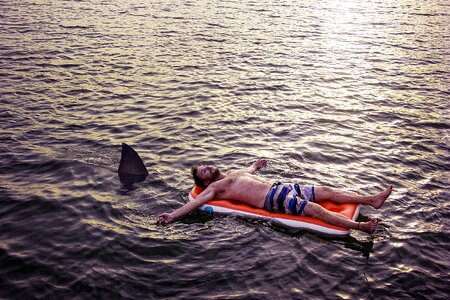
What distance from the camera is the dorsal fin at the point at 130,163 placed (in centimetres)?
921

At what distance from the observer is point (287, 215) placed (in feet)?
25.5

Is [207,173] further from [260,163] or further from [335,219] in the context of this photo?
[335,219]

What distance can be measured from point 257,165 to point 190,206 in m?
2.08

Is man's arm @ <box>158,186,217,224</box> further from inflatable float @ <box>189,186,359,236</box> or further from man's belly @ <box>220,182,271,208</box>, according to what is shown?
man's belly @ <box>220,182,271,208</box>

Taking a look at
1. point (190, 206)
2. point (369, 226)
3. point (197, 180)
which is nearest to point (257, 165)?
point (197, 180)

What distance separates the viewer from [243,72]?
16641 millimetres

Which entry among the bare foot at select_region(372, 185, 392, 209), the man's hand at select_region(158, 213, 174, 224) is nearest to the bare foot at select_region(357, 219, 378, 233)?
the bare foot at select_region(372, 185, 392, 209)

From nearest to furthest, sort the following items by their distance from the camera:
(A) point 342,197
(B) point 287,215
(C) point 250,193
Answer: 1. (B) point 287,215
2. (A) point 342,197
3. (C) point 250,193

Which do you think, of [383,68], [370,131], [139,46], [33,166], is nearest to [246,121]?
[370,131]

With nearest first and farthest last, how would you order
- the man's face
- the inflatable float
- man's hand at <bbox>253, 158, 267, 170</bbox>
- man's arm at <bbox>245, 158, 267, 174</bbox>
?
the inflatable float < the man's face < man's arm at <bbox>245, 158, 267, 174</bbox> < man's hand at <bbox>253, 158, 267, 170</bbox>

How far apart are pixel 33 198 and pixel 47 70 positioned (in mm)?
8836

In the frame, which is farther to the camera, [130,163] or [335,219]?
[130,163]

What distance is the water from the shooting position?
6617 mm

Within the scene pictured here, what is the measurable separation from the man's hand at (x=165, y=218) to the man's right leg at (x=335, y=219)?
236 centimetres
